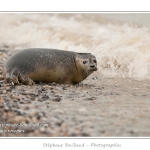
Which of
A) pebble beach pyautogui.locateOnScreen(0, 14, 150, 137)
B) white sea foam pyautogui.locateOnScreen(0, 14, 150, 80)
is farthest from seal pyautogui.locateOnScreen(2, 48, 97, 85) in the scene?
white sea foam pyautogui.locateOnScreen(0, 14, 150, 80)

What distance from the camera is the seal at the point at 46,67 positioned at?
275 inches

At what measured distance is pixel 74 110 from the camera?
528 centimetres

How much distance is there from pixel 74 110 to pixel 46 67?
2.14 m

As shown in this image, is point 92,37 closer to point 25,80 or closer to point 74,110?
point 25,80

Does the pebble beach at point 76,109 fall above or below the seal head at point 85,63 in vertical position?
below

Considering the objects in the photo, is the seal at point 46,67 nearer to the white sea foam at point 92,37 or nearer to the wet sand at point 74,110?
the wet sand at point 74,110

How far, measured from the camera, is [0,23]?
16062mm

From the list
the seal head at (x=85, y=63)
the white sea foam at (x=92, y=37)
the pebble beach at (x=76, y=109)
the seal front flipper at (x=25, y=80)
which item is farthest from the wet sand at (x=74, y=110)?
the white sea foam at (x=92, y=37)

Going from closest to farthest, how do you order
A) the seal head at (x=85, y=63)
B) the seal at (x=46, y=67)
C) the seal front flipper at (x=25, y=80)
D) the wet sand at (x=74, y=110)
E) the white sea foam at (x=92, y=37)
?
1. the wet sand at (x=74, y=110)
2. the seal front flipper at (x=25, y=80)
3. the seal at (x=46, y=67)
4. the seal head at (x=85, y=63)
5. the white sea foam at (x=92, y=37)

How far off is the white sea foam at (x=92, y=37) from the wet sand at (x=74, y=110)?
236 centimetres

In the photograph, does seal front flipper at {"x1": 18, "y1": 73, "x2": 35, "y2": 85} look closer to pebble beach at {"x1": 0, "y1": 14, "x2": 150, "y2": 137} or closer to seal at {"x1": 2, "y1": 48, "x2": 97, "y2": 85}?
seal at {"x1": 2, "y1": 48, "x2": 97, "y2": 85}

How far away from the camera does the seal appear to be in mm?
6973

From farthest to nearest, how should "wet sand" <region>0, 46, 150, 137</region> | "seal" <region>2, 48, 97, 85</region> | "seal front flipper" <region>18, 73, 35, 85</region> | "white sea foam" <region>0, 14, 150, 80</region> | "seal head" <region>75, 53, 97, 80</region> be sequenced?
"white sea foam" <region>0, 14, 150, 80</region> → "seal head" <region>75, 53, 97, 80</region> → "seal" <region>2, 48, 97, 85</region> → "seal front flipper" <region>18, 73, 35, 85</region> → "wet sand" <region>0, 46, 150, 137</region>

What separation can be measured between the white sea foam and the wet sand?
7.74 feet
